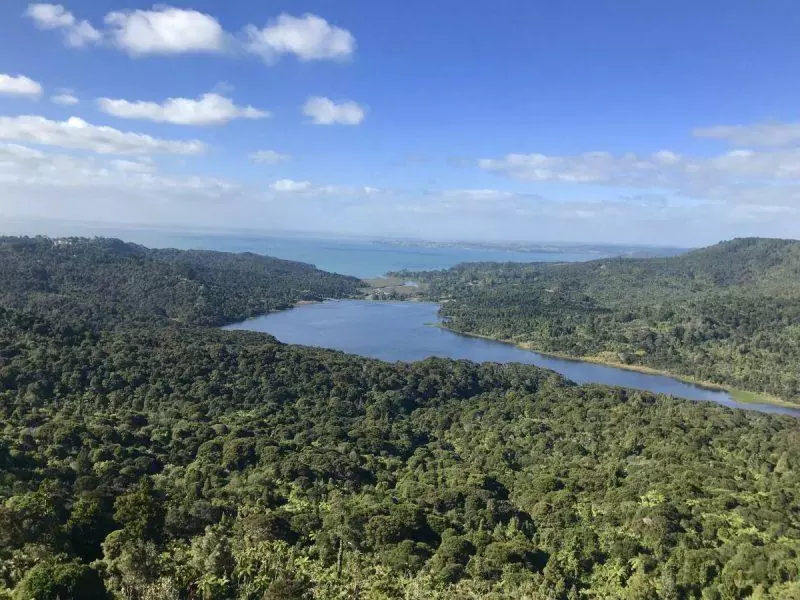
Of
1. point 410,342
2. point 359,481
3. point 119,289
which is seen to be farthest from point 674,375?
point 119,289

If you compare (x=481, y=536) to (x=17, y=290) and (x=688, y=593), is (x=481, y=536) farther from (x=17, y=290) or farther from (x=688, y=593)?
(x=17, y=290)

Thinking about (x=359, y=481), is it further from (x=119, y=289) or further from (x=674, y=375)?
(x=119, y=289)

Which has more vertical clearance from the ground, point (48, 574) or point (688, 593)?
point (48, 574)

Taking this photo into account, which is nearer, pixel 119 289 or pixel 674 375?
pixel 674 375

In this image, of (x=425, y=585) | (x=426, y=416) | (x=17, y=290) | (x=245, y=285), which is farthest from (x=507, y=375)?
(x=245, y=285)

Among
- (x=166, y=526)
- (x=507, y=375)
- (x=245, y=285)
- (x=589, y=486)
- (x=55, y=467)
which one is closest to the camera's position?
(x=166, y=526)

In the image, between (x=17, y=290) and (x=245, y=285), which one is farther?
(x=245, y=285)

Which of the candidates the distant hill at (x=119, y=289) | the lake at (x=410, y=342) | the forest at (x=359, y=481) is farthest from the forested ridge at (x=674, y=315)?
the distant hill at (x=119, y=289)
